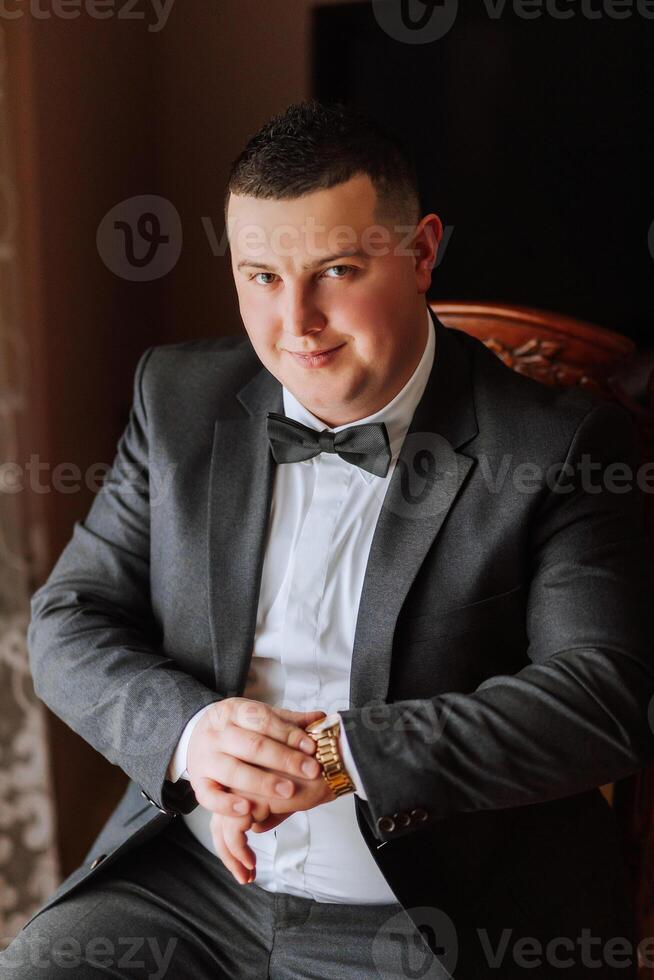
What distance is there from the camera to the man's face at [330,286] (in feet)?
4.08

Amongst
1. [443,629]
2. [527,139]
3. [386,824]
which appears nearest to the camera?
[386,824]

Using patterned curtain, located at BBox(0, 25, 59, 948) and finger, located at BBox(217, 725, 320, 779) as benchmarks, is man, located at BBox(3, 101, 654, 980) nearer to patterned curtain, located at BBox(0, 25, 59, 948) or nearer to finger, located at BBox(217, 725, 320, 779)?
finger, located at BBox(217, 725, 320, 779)

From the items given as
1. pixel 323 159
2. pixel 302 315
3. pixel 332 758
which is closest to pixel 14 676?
pixel 332 758

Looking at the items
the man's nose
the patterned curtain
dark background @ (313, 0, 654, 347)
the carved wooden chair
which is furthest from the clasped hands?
dark background @ (313, 0, 654, 347)

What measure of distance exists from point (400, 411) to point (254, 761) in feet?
1.74

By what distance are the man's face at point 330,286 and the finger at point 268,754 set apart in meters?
0.46

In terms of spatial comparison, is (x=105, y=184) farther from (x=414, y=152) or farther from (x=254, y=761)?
(x=254, y=761)

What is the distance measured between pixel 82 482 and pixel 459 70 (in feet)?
4.05

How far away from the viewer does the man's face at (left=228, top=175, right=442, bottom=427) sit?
4.08 feet

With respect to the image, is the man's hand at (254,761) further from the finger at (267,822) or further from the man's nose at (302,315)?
the man's nose at (302,315)

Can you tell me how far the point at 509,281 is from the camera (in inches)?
84.7

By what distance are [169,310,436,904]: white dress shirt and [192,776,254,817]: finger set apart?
0.20 meters

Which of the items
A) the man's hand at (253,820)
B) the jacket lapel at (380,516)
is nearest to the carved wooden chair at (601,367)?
the jacket lapel at (380,516)

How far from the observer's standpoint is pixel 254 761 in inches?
47.3
